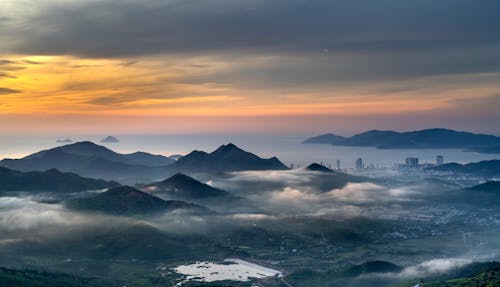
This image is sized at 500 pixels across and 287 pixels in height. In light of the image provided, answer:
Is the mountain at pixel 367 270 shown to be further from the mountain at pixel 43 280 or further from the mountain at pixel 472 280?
the mountain at pixel 43 280

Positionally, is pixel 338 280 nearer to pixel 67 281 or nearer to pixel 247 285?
pixel 247 285

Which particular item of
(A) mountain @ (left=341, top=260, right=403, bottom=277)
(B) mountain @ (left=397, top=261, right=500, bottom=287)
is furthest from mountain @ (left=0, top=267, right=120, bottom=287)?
(B) mountain @ (left=397, top=261, right=500, bottom=287)

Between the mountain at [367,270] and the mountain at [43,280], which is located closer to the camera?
the mountain at [43,280]

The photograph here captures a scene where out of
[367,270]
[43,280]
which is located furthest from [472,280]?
[43,280]

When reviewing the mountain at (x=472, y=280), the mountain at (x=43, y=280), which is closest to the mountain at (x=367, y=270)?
the mountain at (x=472, y=280)

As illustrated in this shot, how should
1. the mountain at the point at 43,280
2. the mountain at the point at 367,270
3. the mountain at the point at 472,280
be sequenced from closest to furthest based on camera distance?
1. the mountain at the point at 472,280
2. the mountain at the point at 43,280
3. the mountain at the point at 367,270

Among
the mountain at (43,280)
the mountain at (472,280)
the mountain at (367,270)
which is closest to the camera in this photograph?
the mountain at (472,280)

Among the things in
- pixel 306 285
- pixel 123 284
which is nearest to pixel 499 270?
pixel 306 285

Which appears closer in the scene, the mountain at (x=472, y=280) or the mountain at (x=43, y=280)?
the mountain at (x=472, y=280)

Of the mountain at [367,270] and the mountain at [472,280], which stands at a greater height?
the mountain at [472,280]

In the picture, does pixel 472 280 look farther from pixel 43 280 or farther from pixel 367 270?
pixel 43 280

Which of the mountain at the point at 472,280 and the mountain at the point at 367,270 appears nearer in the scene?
the mountain at the point at 472,280
